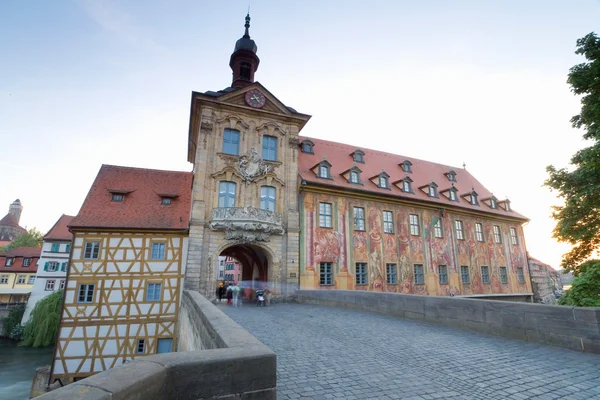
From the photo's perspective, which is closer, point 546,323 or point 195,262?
point 546,323

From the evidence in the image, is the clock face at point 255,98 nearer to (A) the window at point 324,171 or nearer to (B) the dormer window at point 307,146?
(B) the dormer window at point 307,146

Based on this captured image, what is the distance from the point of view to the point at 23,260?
4578 cm

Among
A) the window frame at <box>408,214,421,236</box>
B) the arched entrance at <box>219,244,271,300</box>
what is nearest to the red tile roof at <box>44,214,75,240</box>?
the arched entrance at <box>219,244,271,300</box>

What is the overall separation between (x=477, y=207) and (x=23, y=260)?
5869 centimetres

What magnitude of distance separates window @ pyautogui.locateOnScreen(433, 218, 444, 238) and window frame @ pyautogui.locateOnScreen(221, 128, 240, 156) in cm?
1602

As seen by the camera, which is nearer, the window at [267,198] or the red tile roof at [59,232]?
the window at [267,198]

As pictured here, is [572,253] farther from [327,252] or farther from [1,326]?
[1,326]

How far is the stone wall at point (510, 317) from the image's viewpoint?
6.00 meters

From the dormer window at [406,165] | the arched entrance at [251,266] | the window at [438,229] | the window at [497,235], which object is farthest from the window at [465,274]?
the arched entrance at [251,266]

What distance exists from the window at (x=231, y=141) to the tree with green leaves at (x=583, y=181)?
16223 mm

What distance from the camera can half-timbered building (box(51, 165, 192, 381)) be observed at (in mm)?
16328

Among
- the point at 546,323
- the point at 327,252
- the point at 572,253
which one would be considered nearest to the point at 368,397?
the point at 546,323

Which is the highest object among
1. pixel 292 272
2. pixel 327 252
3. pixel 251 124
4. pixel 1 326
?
pixel 251 124

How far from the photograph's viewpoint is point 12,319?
35.3m
